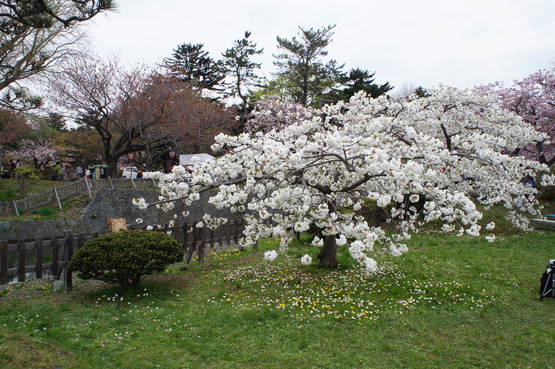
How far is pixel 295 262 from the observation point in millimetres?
8648

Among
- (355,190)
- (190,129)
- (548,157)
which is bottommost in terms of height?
(355,190)

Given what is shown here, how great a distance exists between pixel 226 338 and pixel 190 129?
17036mm

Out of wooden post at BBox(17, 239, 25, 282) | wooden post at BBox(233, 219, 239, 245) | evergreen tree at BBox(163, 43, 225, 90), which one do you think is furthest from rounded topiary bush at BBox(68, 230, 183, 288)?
evergreen tree at BBox(163, 43, 225, 90)

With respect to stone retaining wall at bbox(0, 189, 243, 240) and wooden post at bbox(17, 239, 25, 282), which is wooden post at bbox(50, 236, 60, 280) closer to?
wooden post at bbox(17, 239, 25, 282)

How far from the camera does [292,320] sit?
5.27m

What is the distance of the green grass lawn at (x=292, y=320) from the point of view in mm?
4191

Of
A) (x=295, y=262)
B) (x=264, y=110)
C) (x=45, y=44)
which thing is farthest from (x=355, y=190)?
(x=264, y=110)

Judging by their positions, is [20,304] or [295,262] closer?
[20,304]

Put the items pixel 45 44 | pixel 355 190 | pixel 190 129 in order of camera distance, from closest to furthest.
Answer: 1. pixel 355 190
2. pixel 45 44
3. pixel 190 129

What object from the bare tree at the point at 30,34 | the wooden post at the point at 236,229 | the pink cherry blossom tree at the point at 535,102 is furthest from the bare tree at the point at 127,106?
the pink cherry blossom tree at the point at 535,102

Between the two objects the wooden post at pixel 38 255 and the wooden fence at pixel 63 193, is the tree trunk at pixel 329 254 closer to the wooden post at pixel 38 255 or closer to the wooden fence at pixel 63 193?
the wooden post at pixel 38 255

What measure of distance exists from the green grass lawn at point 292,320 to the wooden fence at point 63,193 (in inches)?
356

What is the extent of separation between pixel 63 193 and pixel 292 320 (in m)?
14.3

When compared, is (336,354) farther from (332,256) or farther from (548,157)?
(548,157)
